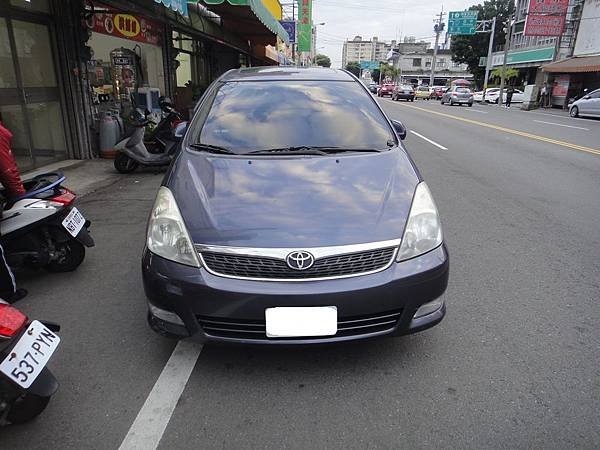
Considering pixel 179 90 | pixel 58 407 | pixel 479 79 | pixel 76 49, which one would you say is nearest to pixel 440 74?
pixel 479 79

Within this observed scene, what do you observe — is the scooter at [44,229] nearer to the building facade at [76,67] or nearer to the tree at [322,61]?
the building facade at [76,67]

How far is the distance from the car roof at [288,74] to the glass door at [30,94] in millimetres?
4913

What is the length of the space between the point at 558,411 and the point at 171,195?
2.40 m

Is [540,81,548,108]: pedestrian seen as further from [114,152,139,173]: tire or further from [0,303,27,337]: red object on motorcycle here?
[0,303,27,337]: red object on motorcycle

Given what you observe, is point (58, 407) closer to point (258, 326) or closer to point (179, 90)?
point (258, 326)

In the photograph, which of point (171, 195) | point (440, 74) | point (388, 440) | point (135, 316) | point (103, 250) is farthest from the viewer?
point (440, 74)

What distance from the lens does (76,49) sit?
27.5 ft

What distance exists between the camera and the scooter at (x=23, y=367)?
1959 millimetres

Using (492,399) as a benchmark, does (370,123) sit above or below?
above

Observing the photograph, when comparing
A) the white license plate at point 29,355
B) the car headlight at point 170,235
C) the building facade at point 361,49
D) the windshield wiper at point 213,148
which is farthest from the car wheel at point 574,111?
the building facade at point 361,49

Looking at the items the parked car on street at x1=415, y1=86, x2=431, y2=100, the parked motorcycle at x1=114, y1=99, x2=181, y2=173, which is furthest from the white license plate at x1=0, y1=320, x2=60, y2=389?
the parked car on street at x1=415, y1=86, x2=431, y2=100

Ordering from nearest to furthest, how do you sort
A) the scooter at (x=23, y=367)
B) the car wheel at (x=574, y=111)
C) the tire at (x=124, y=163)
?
the scooter at (x=23, y=367) < the tire at (x=124, y=163) < the car wheel at (x=574, y=111)

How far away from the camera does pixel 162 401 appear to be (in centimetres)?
241

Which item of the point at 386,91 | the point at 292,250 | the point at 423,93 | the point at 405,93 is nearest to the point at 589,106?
the point at 405,93
